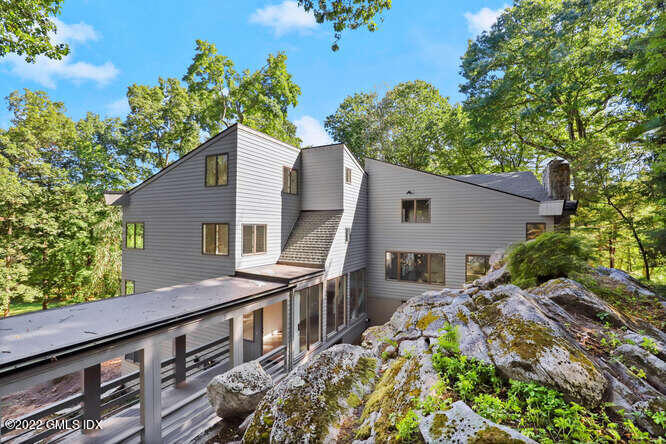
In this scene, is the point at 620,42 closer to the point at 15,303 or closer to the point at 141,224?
the point at 141,224

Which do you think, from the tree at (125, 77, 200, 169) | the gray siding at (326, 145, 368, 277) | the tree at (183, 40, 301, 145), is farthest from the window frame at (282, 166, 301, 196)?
the tree at (125, 77, 200, 169)

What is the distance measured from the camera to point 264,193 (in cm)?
927

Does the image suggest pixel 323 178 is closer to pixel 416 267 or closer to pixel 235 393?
pixel 416 267

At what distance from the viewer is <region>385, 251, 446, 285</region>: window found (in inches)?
439

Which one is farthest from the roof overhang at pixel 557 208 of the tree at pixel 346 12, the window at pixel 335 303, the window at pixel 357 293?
the tree at pixel 346 12

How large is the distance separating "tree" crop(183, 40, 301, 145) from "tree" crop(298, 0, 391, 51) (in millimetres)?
15267

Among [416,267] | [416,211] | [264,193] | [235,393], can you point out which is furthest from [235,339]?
[416,211]

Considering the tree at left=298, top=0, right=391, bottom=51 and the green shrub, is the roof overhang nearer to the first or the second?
the green shrub

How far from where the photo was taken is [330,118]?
23234mm

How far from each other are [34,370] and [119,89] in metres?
20.8

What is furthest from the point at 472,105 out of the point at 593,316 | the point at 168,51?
the point at 168,51

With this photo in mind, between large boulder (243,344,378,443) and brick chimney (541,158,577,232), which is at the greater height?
brick chimney (541,158,577,232)

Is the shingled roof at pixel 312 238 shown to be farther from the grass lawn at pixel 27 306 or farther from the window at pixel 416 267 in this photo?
the grass lawn at pixel 27 306

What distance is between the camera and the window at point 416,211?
11.5 m
